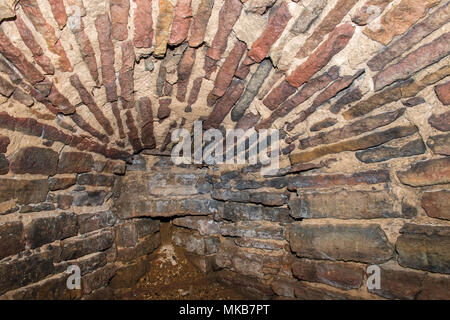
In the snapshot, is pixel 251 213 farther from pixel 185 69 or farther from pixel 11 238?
pixel 11 238

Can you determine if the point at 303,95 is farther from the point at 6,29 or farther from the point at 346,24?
the point at 6,29

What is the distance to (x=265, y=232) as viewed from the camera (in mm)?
2186

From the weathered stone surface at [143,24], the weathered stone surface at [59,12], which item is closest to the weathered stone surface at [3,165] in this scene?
the weathered stone surface at [59,12]

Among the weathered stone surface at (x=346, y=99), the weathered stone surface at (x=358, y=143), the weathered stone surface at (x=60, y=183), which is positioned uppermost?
the weathered stone surface at (x=346, y=99)

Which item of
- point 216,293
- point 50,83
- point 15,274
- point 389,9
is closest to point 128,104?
point 50,83

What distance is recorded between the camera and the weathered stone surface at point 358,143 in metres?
1.35

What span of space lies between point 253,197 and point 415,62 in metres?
1.48

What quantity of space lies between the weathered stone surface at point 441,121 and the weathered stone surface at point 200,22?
3.71 feet

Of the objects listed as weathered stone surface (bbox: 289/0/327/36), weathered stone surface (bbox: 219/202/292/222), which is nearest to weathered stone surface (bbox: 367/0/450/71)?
weathered stone surface (bbox: 289/0/327/36)

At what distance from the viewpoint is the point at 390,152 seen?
1439mm

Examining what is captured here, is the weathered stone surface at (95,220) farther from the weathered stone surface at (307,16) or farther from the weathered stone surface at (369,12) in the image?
the weathered stone surface at (369,12)

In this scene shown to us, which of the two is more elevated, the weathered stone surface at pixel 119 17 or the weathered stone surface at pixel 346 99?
the weathered stone surface at pixel 119 17

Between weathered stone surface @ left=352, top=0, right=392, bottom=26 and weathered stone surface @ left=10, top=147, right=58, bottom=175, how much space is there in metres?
1.76

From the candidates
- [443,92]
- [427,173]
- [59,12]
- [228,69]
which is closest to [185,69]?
[228,69]
